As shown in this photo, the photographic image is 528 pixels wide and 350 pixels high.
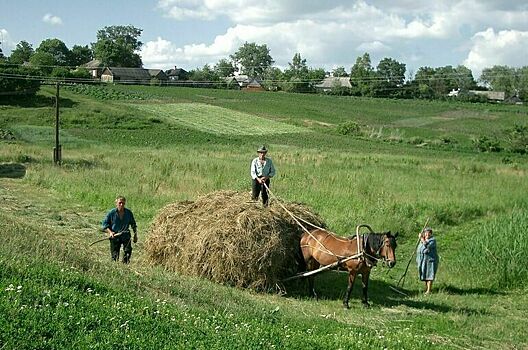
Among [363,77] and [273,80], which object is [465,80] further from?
[273,80]

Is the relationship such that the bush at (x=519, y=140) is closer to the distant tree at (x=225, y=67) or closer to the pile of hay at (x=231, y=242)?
the pile of hay at (x=231, y=242)

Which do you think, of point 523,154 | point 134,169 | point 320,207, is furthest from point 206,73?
point 320,207

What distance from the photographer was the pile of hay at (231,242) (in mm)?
12555

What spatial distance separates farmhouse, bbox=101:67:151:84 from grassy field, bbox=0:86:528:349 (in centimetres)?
5724

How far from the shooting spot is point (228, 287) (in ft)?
40.3

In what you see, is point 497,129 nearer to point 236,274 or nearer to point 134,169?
point 134,169

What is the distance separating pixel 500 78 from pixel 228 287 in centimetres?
15973

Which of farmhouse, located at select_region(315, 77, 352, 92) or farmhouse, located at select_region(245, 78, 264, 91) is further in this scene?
Result: farmhouse, located at select_region(245, 78, 264, 91)

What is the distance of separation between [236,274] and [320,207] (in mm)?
10117

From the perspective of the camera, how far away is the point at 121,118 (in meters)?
64.4

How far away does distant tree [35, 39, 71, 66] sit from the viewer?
134750mm

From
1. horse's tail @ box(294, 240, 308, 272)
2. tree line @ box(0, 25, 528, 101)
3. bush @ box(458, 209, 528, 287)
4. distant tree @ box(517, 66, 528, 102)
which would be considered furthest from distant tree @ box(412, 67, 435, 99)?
horse's tail @ box(294, 240, 308, 272)

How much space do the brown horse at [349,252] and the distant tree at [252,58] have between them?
167m

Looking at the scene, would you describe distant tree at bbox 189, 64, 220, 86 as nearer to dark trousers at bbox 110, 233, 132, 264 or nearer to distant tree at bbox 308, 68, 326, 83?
distant tree at bbox 308, 68, 326, 83
